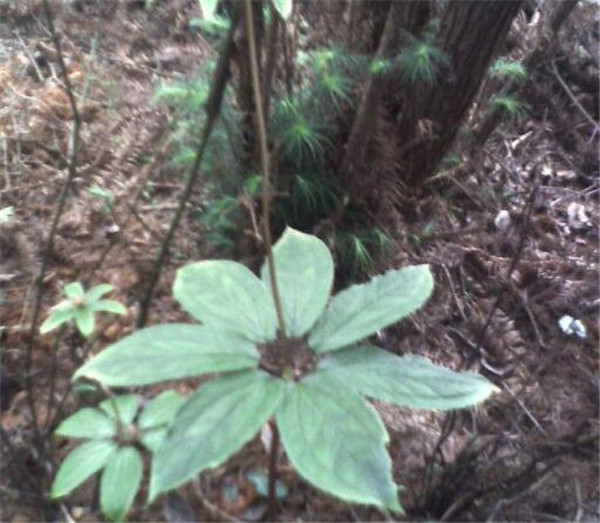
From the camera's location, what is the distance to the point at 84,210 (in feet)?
7.96

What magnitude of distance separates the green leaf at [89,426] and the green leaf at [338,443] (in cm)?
41

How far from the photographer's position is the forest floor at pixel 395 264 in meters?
1.78

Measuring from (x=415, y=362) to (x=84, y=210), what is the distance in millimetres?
1556

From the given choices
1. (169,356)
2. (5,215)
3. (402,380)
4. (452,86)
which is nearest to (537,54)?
(452,86)

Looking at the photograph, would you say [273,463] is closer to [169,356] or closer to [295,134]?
[169,356]

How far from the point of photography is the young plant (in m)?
1.22

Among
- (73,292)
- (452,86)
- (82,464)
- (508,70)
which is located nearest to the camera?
(82,464)

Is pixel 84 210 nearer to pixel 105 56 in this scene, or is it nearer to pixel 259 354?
pixel 105 56

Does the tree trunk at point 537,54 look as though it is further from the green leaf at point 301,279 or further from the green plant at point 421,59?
the green leaf at point 301,279

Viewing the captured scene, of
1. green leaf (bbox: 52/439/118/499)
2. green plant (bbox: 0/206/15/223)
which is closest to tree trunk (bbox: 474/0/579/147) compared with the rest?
green plant (bbox: 0/206/15/223)

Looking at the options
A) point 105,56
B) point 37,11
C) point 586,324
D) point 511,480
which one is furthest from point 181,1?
point 511,480

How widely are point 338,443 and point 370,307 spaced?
0.91 ft

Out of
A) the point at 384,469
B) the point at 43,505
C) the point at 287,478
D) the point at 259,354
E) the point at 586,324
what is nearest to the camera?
the point at 384,469

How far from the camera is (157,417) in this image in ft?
4.38
